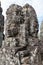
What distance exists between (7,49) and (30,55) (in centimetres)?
174

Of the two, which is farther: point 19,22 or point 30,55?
point 19,22

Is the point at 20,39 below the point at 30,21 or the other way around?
below

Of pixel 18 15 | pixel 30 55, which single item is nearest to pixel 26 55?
pixel 30 55

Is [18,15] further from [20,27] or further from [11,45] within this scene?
[11,45]

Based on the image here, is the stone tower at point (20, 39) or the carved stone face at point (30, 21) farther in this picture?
the carved stone face at point (30, 21)

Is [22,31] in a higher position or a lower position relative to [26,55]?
higher

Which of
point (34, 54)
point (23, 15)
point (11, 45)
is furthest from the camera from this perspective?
point (23, 15)

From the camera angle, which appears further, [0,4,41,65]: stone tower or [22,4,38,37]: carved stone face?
[22,4,38,37]: carved stone face

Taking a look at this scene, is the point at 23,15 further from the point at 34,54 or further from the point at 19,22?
the point at 34,54

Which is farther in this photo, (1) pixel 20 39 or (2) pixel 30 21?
(2) pixel 30 21

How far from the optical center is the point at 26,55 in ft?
60.2

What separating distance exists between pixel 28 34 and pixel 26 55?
2.38 metres

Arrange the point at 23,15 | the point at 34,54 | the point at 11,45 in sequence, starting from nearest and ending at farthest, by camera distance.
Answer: the point at 34,54 → the point at 11,45 → the point at 23,15

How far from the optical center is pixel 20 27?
66.9 ft
